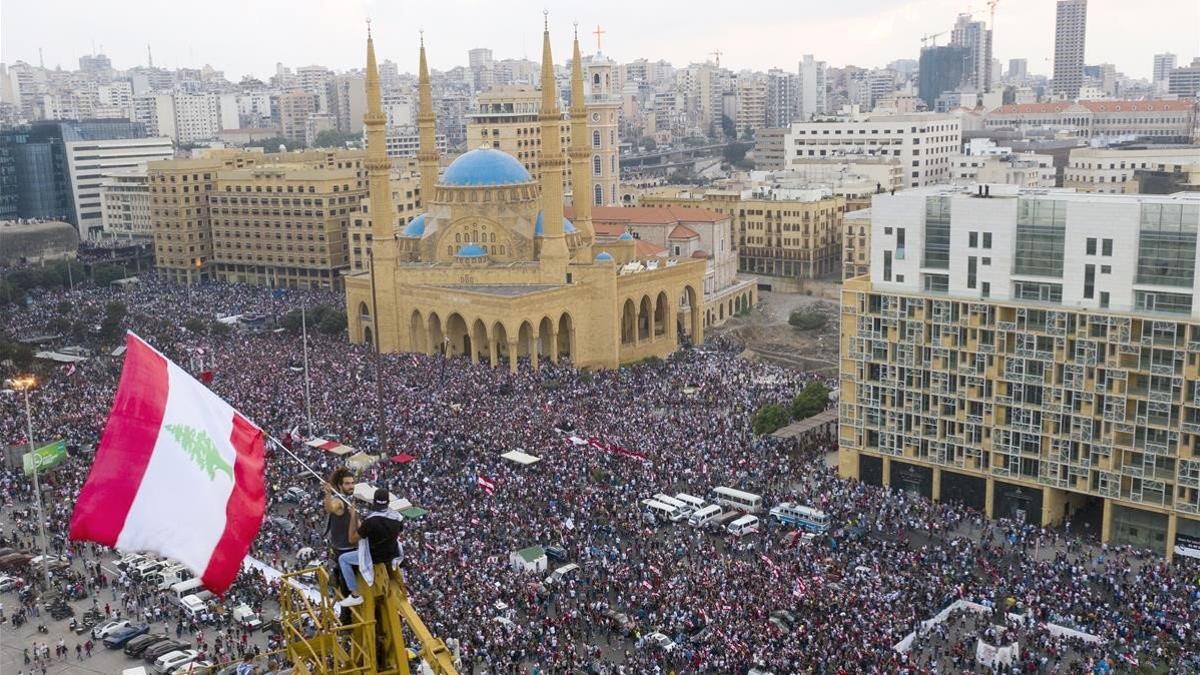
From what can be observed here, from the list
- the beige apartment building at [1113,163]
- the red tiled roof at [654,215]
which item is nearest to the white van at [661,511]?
the red tiled roof at [654,215]

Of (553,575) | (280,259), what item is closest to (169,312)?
(280,259)

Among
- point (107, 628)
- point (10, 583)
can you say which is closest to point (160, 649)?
point (107, 628)

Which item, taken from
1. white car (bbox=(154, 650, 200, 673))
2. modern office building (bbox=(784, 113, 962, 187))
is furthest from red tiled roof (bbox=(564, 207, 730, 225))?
white car (bbox=(154, 650, 200, 673))

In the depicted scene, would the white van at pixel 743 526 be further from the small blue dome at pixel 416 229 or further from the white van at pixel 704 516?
the small blue dome at pixel 416 229

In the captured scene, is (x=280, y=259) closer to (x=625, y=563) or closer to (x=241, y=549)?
(x=625, y=563)

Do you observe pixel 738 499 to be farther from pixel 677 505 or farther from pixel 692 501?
pixel 677 505
